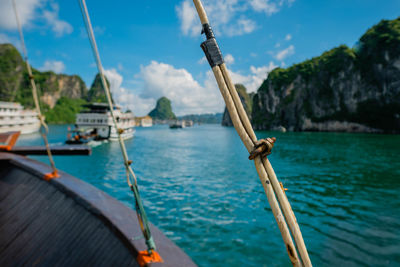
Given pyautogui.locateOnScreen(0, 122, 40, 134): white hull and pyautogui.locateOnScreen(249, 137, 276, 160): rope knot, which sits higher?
pyautogui.locateOnScreen(249, 137, 276, 160): rope knot

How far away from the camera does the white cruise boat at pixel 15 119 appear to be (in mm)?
52225

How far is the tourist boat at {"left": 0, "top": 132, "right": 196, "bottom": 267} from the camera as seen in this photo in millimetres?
2378

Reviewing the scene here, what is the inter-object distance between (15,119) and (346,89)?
10850cm

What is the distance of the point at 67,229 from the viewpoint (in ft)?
10.5

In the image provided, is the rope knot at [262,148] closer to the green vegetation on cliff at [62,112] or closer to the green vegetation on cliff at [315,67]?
the green vegetation on cliff at [315,67]

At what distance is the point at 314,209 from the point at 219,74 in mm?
9406

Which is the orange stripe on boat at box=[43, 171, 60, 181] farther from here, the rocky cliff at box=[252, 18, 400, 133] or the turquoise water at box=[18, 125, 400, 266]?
the rocky cliff at box=[252, 18, 400, 133]

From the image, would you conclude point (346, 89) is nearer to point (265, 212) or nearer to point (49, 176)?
point (265, 212)

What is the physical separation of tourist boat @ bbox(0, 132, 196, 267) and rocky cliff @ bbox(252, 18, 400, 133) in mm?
84588

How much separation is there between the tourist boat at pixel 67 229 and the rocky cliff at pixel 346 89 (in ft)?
278

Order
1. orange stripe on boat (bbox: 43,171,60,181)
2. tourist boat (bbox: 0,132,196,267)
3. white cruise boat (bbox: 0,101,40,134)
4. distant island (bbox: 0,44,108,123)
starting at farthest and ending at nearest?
distant island (bbox: 0,44,108,123) < white cruise boat (bbox: 0,101,40,134) < orange stripe on boat (bbox: 43,171,60,181) < tourist boat (bbox: 0,132,196,267)

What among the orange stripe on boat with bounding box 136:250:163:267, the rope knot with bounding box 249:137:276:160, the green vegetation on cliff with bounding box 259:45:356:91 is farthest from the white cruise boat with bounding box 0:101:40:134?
the green vegetation on cliff with bounding box 259:45:356:91

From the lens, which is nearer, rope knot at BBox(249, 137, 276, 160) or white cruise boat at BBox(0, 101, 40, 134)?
rope knot at BBox(249, 137, 276, 160)

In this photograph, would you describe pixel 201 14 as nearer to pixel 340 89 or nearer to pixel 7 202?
pixel 7 202
